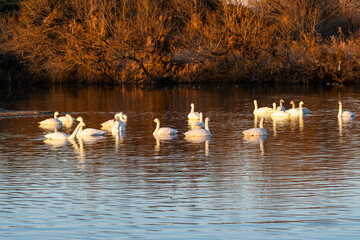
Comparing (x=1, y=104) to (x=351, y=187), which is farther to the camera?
(x=1, y=104)

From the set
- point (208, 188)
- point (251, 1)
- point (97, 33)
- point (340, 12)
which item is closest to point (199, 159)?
point (208, 188)

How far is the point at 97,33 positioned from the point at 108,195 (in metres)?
42.3

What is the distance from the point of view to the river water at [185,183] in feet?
33.7

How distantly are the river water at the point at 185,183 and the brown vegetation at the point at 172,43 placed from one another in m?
Result: 26.7

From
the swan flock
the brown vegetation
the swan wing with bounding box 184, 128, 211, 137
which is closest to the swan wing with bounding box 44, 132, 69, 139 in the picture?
the swan flock

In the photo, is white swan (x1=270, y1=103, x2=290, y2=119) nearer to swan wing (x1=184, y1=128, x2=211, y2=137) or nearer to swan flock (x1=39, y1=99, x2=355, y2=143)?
swan flock (x1=39, y1=99, x2=355, y2=143)

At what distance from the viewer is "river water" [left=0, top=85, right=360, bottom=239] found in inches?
404

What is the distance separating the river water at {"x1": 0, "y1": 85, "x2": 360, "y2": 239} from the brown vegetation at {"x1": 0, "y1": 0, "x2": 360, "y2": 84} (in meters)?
26.7

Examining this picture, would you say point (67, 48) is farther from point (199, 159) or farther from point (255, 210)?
point (255, 210)

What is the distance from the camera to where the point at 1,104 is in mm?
37844

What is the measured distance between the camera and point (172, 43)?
57.1 meters

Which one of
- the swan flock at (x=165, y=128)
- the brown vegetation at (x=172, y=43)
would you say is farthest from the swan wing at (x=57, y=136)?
the brown vegetation at (x=172, y=43)

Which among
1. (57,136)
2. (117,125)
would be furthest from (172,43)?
(57,136)

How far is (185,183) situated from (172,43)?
144 feet
